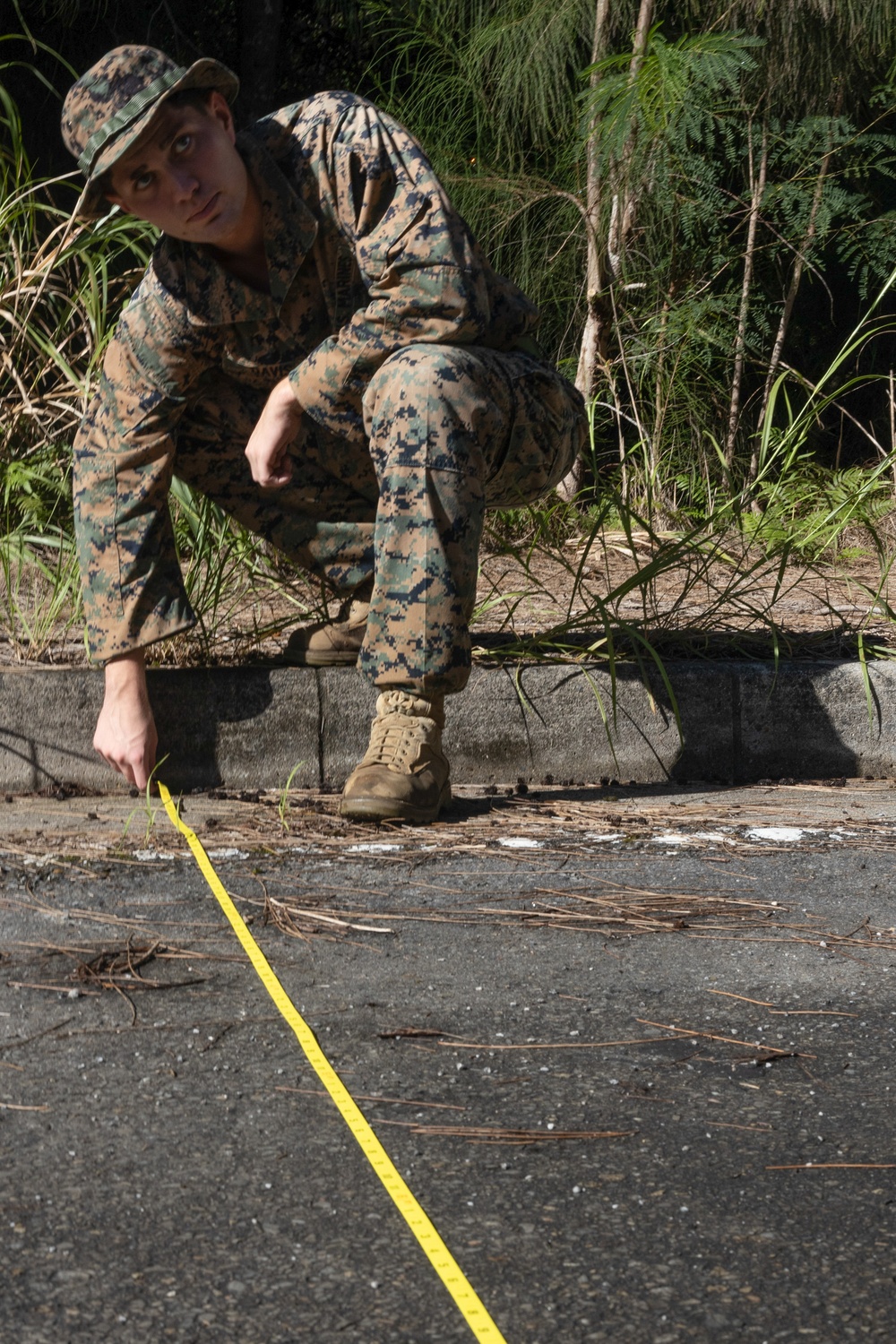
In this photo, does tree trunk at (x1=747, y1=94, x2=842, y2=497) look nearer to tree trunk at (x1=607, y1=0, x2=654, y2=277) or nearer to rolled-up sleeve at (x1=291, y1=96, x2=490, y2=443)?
tree trunk at (x1=607, y1=0, x2=654, y2=277)

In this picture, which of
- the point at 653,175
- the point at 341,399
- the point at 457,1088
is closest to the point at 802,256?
the point at 653,175

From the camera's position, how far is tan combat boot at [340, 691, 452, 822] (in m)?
2.48

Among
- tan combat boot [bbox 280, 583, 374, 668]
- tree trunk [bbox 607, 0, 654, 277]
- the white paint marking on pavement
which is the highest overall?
tree trunk [bbox 607, 0, 654, 277]

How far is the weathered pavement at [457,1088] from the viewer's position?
1.09m

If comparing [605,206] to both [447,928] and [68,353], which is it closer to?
[68,353]

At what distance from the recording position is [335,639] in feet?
9.65

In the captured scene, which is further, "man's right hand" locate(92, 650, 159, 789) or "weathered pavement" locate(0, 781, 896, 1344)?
"man's right hand" locate(92, 650, 159, 789)

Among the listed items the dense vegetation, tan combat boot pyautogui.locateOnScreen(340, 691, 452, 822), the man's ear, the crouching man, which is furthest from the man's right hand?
the dense vegetation

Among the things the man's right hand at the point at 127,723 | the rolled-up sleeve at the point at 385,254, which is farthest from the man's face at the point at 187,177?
the man's right hand at the point at 127,723

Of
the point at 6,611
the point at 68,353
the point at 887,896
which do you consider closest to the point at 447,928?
the point at 887,896

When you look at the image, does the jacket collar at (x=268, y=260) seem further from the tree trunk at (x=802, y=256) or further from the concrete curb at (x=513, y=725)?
the tree trunk at (x=802, y=256)

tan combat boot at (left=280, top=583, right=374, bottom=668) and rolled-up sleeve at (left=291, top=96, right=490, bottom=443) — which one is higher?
rolled-up sleeve at (left=291, top=96, right=490, bottom=443)

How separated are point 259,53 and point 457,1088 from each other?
Answer: 4940 mm

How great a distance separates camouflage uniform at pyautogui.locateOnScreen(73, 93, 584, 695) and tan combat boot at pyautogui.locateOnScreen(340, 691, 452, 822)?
60mm
